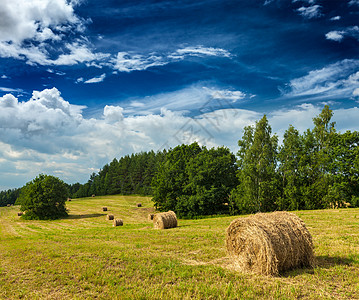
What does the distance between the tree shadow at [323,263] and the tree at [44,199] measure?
4791 cm

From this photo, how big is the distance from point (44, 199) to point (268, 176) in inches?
1646

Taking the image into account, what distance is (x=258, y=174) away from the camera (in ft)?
140

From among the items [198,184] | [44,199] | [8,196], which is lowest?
[8,196]

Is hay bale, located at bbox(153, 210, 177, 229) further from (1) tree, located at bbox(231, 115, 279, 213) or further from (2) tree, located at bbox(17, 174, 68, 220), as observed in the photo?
(2) tree, located at bbox(17, 174, 68, 220)

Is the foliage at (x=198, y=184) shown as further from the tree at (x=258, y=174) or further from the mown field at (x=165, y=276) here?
the mown field at (x=165, y=276)

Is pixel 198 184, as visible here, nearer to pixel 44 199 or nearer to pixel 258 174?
pixel 258 174

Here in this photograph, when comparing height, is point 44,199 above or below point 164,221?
above

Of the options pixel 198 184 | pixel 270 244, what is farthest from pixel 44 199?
pixel 270 244

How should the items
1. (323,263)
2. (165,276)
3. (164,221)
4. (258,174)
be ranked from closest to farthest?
(165,276) → (323,263) → (164,221) → (258,174)

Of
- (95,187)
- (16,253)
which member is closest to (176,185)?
(16,253)

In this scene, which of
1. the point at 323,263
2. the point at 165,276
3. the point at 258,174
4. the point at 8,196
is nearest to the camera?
the point at 165,276

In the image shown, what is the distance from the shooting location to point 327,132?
4522cm

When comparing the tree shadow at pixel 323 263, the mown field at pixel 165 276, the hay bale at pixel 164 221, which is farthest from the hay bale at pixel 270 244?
the hay bale at pixel 164 221

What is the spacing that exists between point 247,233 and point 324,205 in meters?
38.6
